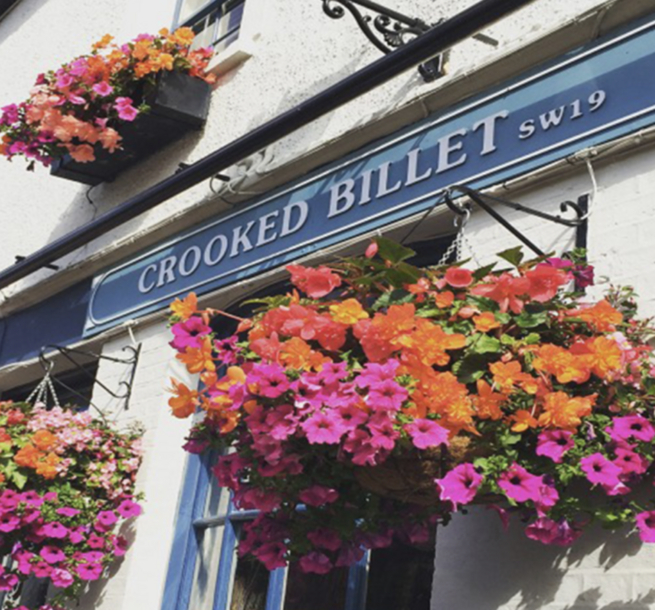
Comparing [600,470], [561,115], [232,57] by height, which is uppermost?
[232,57]

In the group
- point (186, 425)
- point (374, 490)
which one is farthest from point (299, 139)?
point (374, 490)

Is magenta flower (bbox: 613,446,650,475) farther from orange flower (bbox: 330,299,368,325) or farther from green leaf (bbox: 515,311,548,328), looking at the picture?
orange flower (bbox: 330,299,368,325)

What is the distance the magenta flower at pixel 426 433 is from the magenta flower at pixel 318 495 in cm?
34

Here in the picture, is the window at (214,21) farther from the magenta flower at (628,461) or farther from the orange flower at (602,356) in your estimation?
the magenta flower at (628,461)

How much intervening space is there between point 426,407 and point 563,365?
364 mm

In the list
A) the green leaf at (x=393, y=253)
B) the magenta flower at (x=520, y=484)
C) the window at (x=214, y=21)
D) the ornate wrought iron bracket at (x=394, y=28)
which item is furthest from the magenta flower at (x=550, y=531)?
the window at (x=214, y=21)

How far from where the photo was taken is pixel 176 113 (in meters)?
6.27

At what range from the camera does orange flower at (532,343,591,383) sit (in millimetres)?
2928

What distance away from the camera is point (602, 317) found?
120 inches

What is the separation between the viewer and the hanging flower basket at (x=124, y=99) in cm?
625

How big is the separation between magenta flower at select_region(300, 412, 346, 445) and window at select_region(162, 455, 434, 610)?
1.40m

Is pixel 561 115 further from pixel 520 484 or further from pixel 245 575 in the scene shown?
pixel 245 575

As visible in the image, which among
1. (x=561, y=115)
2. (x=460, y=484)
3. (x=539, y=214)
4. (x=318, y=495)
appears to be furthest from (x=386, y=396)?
(x=561, y=115)

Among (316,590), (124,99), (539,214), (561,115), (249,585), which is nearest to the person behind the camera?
(539,214)
